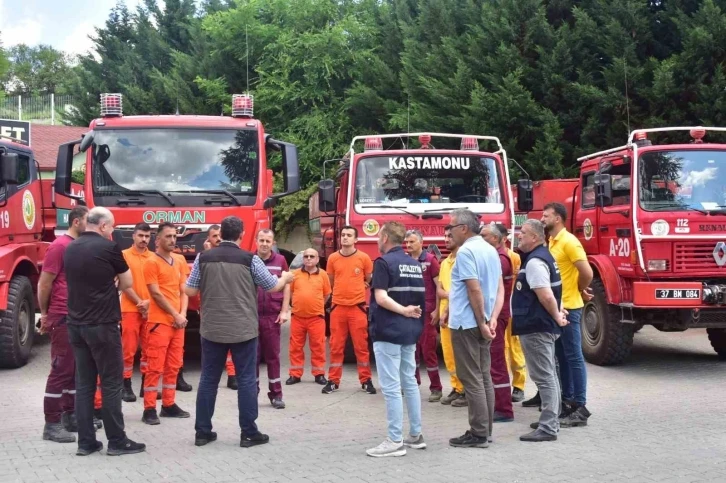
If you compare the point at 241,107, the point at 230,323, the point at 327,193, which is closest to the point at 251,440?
the point at 230,323

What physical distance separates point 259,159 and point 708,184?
17.3ft

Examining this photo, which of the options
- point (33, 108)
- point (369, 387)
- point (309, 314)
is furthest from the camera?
point (33, 108)

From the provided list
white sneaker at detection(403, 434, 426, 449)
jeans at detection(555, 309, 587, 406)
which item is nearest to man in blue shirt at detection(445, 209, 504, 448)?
white sneaker at detection(403, 434, 426, 449)

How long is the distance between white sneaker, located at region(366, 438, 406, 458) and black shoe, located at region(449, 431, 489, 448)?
0.47 m

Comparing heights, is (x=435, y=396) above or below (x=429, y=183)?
below

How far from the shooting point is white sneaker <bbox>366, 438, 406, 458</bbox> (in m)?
6.19

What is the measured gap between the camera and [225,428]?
23.5ft

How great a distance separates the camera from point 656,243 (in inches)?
377

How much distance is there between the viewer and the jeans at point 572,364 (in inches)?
284

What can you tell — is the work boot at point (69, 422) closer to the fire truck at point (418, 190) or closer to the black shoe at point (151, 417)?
the black shoe at point (151, 417)

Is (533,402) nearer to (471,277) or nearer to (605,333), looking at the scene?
(471,277)

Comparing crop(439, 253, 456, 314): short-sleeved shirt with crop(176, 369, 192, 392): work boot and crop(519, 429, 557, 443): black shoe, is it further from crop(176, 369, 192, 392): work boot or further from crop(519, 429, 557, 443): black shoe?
crop(176, 369, 192, 392): work boot

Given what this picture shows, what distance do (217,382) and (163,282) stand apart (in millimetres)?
1438

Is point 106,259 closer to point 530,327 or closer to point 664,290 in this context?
point 530,327
